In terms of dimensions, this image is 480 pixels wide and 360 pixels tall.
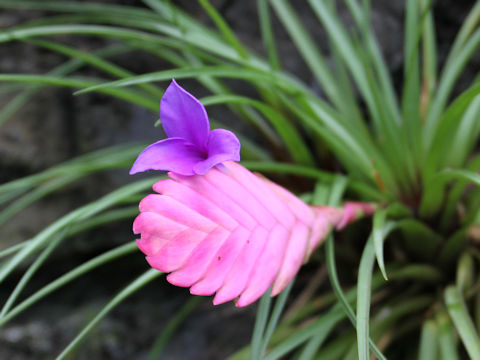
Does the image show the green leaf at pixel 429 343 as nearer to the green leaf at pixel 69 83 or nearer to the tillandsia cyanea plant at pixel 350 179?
the tillandsia cyanea plant at pixel 350 179

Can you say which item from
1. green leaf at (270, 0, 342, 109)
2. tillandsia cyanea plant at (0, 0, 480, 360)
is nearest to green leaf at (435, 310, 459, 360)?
tillandsia cyanea plant at (0, 0, 480, 360)

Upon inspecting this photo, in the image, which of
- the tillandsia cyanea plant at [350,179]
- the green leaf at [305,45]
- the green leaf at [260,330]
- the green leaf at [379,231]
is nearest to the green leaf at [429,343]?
the tillandsia cyanea plant at [350,179]

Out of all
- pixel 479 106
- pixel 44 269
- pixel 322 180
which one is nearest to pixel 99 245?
pixel 44 269

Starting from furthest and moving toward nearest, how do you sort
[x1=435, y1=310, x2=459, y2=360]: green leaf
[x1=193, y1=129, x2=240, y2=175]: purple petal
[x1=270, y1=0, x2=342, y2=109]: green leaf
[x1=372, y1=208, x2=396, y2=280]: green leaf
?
[x1=270, y1=0, x2=342, y2=109]: green leaf
[x1=435, y1=310, x2=459, y2=360]: green leaf
[x1=372, y1=208, x2=396, y2=280]: green leaf
[x1=193, y1=129, x2=240, y2=175]: purple petal

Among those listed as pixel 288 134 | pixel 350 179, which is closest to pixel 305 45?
pixel 288 134

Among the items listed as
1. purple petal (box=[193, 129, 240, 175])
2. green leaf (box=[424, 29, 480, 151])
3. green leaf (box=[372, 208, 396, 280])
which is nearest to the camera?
purple petal (box=[193, 129, 240, 175])

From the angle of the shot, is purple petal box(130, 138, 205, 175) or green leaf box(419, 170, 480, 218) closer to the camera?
purple petal box(130, 138, 205, 175)

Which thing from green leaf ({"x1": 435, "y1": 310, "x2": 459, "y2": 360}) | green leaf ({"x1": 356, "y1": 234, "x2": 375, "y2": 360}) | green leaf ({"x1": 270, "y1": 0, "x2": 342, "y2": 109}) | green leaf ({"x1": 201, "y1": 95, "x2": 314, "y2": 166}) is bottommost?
green leaf ({"x1": 435, "y1": 310, "x2": 459, "y2": 360})

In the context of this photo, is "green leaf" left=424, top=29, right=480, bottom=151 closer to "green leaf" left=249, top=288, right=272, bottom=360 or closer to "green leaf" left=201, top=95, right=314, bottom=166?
"green leaf" left=201, top=95, right=314, bottom=166

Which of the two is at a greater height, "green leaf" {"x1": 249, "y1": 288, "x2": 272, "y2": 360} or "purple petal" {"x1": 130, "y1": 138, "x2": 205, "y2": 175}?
"purple petal" {"x1": 130, "y1": 138, "x2": 205, "y2": 175}
